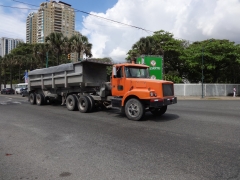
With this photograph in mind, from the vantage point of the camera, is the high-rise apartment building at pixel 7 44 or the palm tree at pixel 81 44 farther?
the high-rise apartment building at pixel 7 44

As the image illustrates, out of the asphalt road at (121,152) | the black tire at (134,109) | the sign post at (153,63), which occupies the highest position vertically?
the sign post at (153,63)

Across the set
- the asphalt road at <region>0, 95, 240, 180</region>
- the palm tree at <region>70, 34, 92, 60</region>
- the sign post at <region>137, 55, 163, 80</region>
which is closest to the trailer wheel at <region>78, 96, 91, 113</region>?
the asphalt road at <region>0, 95, 240, 180</region>

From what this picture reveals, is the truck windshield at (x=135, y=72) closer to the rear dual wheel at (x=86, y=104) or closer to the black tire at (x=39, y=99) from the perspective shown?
the rear dual wheel at (x=86, y=104)

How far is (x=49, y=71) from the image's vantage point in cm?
1405

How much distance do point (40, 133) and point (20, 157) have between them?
89.9 inches

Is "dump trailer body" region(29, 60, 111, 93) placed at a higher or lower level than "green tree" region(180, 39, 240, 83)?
lower

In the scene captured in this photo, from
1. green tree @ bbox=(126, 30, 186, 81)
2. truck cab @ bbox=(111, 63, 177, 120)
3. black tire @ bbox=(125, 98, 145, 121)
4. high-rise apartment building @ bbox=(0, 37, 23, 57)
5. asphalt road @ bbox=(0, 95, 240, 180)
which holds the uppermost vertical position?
high-rise apartment building @ bbox=(0, 37, 23, 57)

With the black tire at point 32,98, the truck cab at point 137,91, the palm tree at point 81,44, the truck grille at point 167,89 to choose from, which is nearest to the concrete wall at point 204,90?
the palm tree at point 81,44

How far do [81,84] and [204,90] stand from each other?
86.7 ft

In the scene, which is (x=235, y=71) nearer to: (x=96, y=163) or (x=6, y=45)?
(x=96, y=163)

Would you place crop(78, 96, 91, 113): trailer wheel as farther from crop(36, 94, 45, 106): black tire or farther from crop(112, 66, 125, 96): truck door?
crop(36, 94, 45, 106): black tire

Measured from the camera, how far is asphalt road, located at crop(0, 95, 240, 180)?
4.04m

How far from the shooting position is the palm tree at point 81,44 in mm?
31953

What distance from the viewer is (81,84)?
12.0 metres
